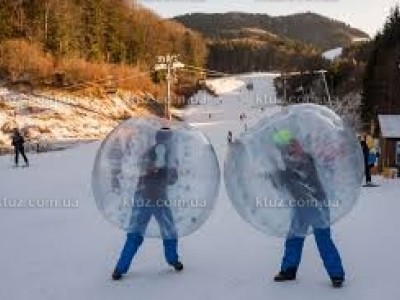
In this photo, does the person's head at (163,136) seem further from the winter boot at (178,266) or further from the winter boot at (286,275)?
the winter boot at (286,275)

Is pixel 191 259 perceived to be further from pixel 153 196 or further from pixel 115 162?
pixel 115 162

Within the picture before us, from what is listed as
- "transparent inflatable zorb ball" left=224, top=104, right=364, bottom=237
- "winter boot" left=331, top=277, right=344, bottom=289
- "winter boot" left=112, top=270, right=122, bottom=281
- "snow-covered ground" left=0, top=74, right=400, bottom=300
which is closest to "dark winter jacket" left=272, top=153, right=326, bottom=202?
"transparent inflatable zorb ball" left=224, top=104, right=364, bottom=237

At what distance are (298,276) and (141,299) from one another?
1.80 meters

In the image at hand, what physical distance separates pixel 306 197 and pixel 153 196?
1651 mm

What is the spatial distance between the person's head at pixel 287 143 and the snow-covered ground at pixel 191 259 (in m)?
1.40

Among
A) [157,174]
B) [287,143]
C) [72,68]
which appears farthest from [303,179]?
[72,68]

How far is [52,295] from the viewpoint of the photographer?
6547 millimetres

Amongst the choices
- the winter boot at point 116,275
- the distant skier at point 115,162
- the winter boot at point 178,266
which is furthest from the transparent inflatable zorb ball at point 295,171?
the winter boot at point 116,275

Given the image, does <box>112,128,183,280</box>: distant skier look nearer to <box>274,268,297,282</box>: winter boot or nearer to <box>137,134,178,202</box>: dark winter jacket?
<box>137,134,178,202</box>: dark winter jacket

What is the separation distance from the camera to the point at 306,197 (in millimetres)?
6453

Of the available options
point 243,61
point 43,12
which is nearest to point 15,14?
point 43,12

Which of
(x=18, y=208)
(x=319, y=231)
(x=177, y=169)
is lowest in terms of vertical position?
(x=18, y=208)

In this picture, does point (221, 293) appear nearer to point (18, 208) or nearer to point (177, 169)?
point (177, 169)

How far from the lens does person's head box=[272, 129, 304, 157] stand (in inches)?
256
